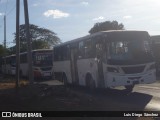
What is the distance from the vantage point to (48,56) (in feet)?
120

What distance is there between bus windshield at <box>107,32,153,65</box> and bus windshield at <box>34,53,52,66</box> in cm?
1884

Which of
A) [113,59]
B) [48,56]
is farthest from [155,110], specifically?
[48,56]

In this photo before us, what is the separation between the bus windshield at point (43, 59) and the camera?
3625 centimetres

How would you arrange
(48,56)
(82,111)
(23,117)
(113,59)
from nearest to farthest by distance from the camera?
(23,117) < (82,111) < (113,59) < (48,56)

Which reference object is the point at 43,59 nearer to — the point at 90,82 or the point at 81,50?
the point at 81,50

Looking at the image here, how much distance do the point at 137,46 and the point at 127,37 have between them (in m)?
0.63

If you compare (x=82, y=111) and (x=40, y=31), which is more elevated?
(x=40, y=31)

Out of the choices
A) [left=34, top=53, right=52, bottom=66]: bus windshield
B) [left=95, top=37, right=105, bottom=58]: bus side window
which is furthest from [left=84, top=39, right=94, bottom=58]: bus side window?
[left=34, top=53, right=52, bottom=66]: bus windshield

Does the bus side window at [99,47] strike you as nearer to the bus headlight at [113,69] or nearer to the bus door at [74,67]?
the bus headlight at [113,69]

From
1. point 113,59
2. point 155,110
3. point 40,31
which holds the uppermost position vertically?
point 40,31

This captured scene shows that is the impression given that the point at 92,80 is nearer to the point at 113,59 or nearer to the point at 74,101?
the point at 113,59

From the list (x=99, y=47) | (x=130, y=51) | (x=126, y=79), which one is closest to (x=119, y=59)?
(x=130, y=51)

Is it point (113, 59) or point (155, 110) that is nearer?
point (155, 110)

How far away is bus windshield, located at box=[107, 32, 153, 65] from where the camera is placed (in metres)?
17.8
